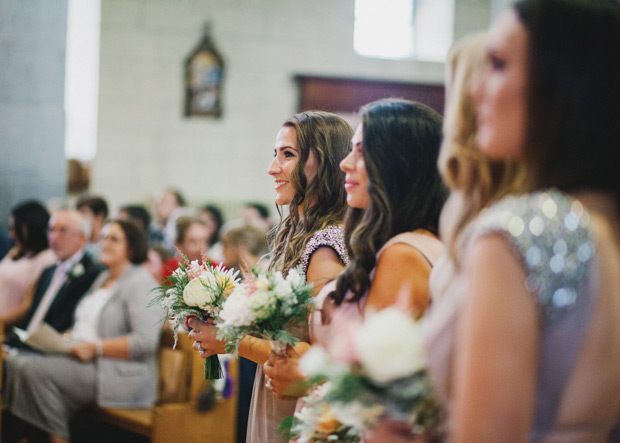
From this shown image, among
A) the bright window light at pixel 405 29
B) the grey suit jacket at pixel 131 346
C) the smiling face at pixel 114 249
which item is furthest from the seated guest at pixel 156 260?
the bright window light at pixel 405 29

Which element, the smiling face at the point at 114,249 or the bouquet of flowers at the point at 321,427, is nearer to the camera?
the bouquet of flowers at the point at 321,427

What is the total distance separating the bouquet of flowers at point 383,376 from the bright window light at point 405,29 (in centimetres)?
1072

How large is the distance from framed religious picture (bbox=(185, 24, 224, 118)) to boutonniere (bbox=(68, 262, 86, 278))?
216 inches

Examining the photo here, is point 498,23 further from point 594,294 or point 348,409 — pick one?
point 348,409

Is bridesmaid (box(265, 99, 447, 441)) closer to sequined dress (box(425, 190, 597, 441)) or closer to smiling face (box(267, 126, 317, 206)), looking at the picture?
smiling face (box(267, 126, 317, 206))

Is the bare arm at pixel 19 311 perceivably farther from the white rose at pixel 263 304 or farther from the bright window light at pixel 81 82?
the bright window light at pixel 81 82

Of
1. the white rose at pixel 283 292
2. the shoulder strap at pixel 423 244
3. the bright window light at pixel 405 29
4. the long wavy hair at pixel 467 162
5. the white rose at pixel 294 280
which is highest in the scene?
the bright window light at pixel 405 29

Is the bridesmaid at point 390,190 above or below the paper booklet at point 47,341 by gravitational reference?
above

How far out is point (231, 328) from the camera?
7.39 feet

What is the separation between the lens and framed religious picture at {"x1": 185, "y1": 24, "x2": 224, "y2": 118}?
10.8 meters

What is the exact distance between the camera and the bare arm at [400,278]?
6.25 ft

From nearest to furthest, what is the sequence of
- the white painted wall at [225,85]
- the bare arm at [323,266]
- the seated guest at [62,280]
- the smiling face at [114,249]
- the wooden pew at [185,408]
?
the bare arm at [323,266]
the wooden pew at [185,408]
the smiling face at [114,249]
the seated guest at [62,280]
the white painted wall at [225,85]

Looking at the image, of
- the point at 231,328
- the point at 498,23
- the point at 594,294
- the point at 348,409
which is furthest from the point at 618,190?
the point at 231,328

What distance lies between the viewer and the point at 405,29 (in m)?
11.9
